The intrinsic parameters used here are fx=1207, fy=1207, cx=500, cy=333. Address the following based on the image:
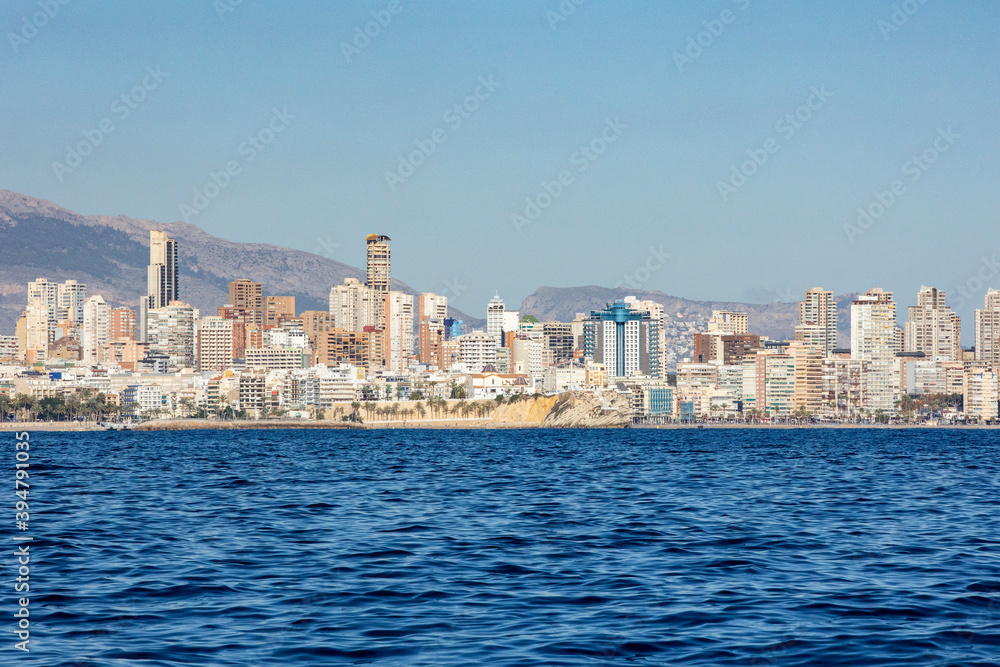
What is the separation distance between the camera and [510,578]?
22.0 m

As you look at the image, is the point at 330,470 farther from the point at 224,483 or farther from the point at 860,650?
the point at 860,650

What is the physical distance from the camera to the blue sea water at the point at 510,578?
643 inches

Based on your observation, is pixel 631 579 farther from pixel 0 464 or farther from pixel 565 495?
pixel 0 464

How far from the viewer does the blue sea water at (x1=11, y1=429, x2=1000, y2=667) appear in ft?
53.6

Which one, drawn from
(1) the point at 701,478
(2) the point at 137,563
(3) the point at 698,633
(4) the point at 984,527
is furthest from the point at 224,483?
(3) the point at 698,633

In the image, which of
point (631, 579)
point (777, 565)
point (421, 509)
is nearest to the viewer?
point (631, 579)

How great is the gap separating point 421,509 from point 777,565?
13956 millimetres

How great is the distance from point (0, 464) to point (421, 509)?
4113 cm

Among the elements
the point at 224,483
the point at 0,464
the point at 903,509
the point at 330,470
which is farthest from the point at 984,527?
the point at 0,464

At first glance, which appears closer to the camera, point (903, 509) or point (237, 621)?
point (237, 621)

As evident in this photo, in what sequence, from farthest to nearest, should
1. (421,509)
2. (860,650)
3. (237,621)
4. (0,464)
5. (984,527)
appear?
(0,464)
(421,509)
(984,527)
(237,621)
(860,650)

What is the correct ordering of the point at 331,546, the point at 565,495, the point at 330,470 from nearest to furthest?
the point at 331,546 → the point at 565,495 → the point at 330,470

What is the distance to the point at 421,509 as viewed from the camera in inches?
1382

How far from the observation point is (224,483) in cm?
4772
